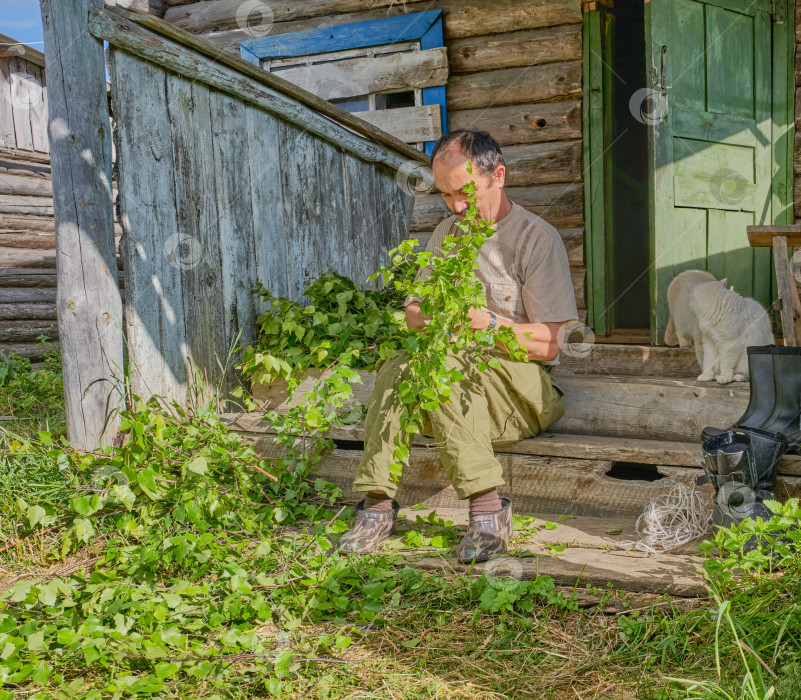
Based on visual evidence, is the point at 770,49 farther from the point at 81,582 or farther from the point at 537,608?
the point at 81,582

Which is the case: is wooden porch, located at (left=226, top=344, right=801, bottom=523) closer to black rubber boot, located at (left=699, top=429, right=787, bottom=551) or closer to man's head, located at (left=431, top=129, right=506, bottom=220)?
black rubber boot, located at (left=699, top=429, right=787, bottom=551)

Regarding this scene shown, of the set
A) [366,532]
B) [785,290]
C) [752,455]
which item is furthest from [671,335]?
[366,532]

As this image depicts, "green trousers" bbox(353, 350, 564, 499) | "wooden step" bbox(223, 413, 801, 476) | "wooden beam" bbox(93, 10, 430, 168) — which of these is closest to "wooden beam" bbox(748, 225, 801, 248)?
"wooden step" bbox(223, 413, 801, 476)

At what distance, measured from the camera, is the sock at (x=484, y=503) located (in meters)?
2.64

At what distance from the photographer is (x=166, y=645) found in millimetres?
2100

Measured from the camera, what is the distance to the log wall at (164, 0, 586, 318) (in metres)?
5.45

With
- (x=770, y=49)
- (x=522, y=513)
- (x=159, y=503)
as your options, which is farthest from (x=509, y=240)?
(x=770, y=49)

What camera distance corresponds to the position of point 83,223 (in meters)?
3.21

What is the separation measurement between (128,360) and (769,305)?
4186 mm

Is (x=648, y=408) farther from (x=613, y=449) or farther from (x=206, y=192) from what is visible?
(x=206, y=192)

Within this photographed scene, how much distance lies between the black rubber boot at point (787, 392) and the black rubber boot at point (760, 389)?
0.02 metres

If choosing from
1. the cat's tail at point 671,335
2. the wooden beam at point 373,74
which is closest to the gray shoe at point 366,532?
the cat's tail at point 671,335

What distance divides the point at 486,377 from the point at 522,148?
10.9 ft

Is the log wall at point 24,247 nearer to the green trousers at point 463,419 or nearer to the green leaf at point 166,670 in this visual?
the green trousers at point 463,419
